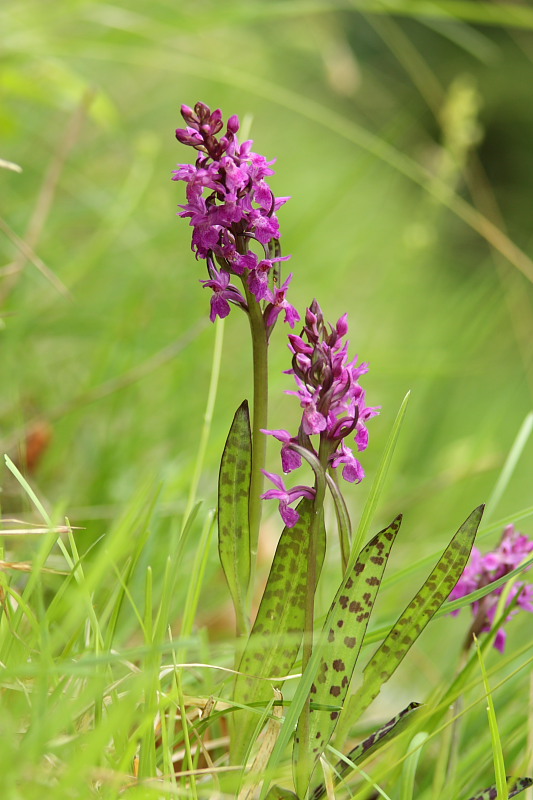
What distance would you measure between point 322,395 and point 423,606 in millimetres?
196

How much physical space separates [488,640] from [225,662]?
290mm

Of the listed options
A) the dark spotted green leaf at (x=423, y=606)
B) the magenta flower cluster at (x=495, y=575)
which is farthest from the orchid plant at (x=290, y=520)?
the magenta flower cluster at (x=495, y=575)

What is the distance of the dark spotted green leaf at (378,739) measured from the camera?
0.66 metres

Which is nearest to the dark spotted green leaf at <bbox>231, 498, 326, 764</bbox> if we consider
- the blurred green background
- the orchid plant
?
the orchid plant

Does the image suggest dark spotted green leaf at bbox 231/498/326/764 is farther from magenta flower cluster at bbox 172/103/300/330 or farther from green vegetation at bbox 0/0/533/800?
magenta flower cluster at bbox 172/103/300/330

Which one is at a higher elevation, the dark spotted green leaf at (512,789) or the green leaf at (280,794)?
the green leaf at (280,794)

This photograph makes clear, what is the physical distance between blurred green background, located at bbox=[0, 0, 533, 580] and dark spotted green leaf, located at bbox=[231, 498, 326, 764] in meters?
0.19

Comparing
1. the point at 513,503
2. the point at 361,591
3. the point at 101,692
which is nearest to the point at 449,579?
the point at 361,591

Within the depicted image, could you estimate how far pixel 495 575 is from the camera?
867mm

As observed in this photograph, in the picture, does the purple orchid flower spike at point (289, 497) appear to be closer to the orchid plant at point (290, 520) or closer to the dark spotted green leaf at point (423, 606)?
the orchid plant at point (290, 520)

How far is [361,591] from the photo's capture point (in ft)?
2.24

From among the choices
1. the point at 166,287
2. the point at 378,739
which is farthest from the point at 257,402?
the point at 166,287

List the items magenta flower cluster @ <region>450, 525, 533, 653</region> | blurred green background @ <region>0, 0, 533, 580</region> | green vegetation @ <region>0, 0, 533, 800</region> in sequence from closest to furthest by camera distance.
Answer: green vegetation @ <region>0, 0, 533, 800</region>, magenta flower cluster @ <region>450, 525, 533, 653</region>, blurred green background @ <region>0, 0, 533, 580</region>

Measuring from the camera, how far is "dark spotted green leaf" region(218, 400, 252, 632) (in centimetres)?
73
